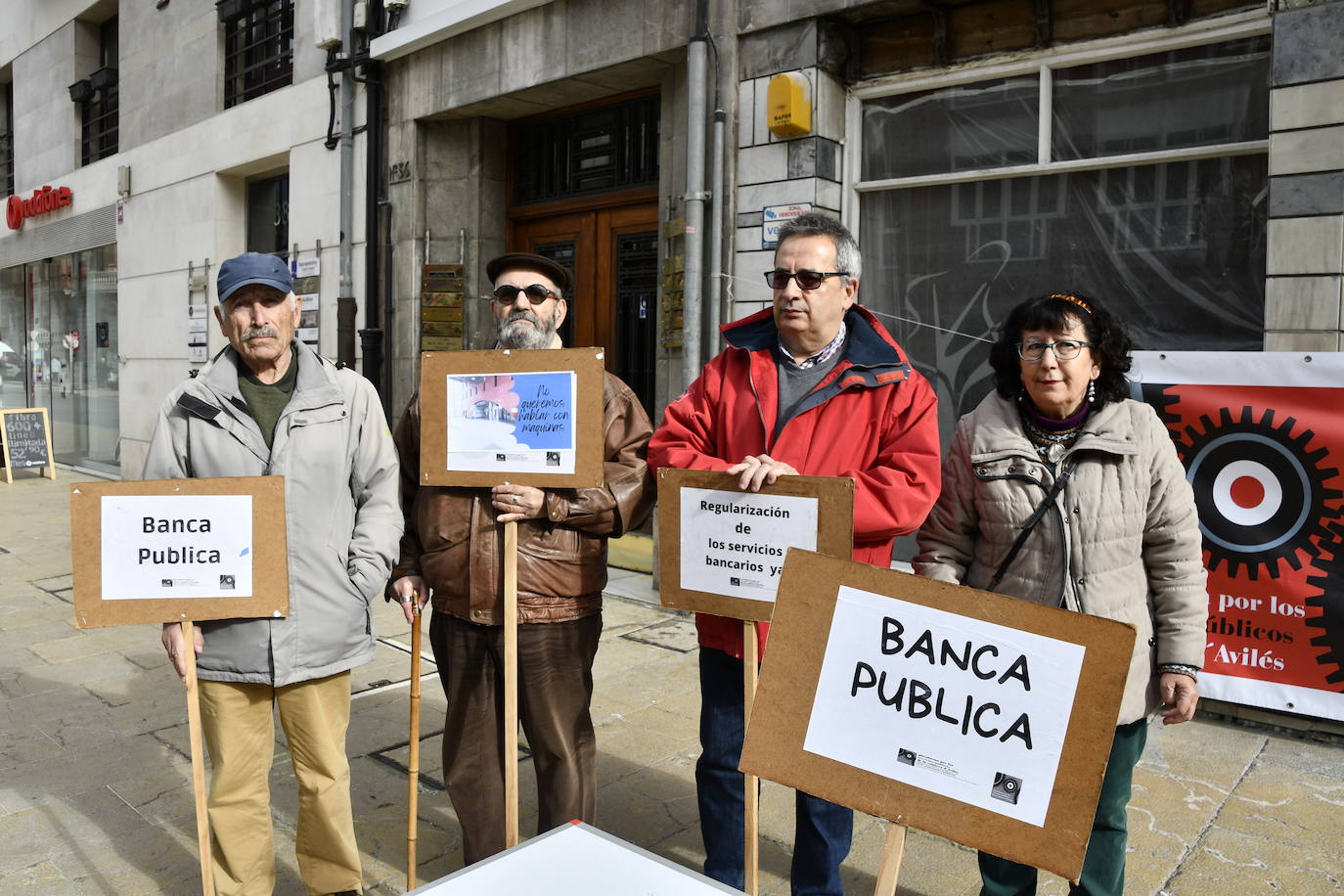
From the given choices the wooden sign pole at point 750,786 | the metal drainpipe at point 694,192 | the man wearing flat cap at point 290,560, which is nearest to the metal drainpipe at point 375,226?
the metal drainpipe at point 694,192

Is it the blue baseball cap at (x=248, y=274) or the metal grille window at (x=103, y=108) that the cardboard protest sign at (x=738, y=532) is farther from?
the metal grille window at (x=103, y=108)

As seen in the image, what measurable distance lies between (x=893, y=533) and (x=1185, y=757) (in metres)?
2.52

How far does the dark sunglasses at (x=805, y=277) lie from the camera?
2744 millimetres

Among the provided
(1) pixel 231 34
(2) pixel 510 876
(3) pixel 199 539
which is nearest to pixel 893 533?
(2) pixel 510 876

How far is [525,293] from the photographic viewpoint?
10.2ft

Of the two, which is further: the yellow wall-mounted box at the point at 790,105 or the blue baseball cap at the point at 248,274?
the yellow wall-mounted box at the point at 790,105

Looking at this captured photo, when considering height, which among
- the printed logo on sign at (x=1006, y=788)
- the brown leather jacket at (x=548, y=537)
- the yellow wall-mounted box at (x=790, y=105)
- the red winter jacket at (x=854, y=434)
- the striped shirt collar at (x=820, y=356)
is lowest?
the printed logo on sign at (x=1006, y=788)

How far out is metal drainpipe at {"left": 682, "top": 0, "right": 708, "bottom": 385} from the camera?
21.5 ft

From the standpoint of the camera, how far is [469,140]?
29.0ft

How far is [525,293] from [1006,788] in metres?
2.01

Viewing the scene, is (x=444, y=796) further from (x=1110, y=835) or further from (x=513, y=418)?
(x=1110, y=835)

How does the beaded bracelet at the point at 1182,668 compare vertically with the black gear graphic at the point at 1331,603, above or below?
above

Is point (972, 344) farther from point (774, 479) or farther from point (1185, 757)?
point (774, 479)

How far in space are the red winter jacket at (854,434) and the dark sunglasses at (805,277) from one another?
0.21 meters
